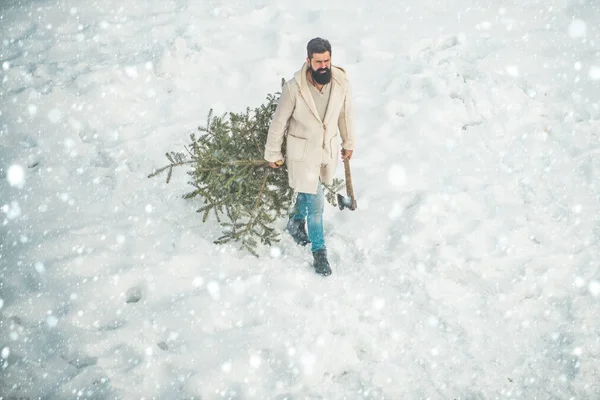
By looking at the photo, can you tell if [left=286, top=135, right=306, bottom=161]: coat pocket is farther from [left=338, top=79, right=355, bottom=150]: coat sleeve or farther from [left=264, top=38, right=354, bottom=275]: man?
[left=338, top=79, right=355, bottom=150]: coat sleeve

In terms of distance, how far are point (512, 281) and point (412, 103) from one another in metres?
2.86

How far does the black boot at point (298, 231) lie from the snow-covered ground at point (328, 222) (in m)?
0.15

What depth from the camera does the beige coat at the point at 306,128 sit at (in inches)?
125

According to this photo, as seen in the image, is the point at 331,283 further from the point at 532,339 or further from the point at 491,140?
the point at 491,140

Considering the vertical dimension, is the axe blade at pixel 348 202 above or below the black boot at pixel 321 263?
above

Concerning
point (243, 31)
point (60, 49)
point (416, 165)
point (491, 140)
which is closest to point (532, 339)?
point (416, 165)

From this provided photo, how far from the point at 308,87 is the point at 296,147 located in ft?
1.69

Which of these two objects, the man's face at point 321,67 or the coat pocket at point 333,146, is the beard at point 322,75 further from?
the coat pocket at point 333,146

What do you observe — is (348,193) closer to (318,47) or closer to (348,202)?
(348,202)

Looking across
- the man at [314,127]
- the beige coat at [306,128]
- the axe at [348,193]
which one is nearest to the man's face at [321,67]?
the man at [314,127]

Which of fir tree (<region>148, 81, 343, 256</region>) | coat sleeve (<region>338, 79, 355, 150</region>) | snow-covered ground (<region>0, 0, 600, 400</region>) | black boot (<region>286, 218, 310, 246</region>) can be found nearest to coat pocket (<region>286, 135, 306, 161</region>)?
fir tree (<region>148, 81, 343, 256</region>)

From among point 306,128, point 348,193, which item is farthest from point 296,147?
point 348,193

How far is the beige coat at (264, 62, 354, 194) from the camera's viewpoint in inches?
125

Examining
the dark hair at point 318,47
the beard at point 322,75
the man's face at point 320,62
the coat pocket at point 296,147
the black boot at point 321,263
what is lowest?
the black boot at point 321,263
